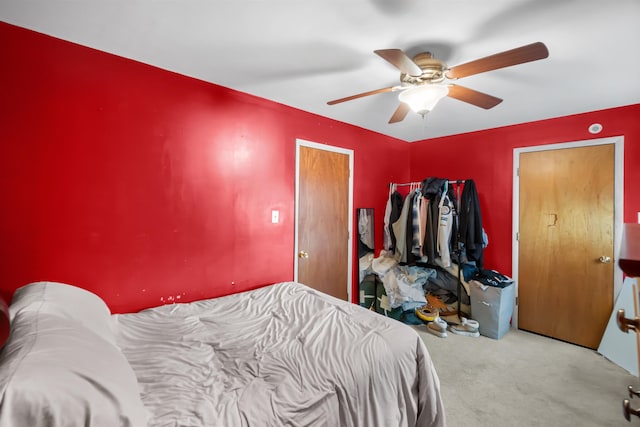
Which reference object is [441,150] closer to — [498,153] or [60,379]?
[498,153]

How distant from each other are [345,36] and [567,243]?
294cm

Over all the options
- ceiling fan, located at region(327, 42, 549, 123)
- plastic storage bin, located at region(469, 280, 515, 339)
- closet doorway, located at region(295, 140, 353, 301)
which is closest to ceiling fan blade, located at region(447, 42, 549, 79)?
ceiling fan, located at region(327, 42, 549, 123)

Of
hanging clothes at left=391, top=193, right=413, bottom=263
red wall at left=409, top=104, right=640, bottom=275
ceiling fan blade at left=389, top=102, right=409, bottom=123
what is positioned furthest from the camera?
hanging clothes at left=391, top=193, right=413, bottom=263

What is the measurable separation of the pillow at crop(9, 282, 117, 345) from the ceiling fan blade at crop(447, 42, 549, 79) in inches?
83.6

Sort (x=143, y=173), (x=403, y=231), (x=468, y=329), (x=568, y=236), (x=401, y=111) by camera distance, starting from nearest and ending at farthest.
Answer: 1. (x=143, y=173)
2. (x=401, y=111)
3. (x=568, y=236)
4. (x=468, y=329)
5. (x=403, y=231)

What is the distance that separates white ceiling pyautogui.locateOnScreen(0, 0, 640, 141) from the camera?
4.42 ft

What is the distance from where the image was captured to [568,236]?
2.79 meters

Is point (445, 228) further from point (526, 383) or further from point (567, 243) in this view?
point (526, 383)

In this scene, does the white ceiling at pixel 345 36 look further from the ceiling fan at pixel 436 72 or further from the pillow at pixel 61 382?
the pillow at pixel 61 382

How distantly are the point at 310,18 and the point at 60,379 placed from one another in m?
1.71

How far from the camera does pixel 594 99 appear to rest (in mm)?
2402

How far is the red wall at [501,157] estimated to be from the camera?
98.9 inches

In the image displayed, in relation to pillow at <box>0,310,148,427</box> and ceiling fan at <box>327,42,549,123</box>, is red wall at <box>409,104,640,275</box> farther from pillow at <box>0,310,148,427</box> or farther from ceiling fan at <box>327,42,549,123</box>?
pillow at <box>0,310,148,427</box>

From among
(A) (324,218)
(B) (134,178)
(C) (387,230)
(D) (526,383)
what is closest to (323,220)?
(A) (324,218)
